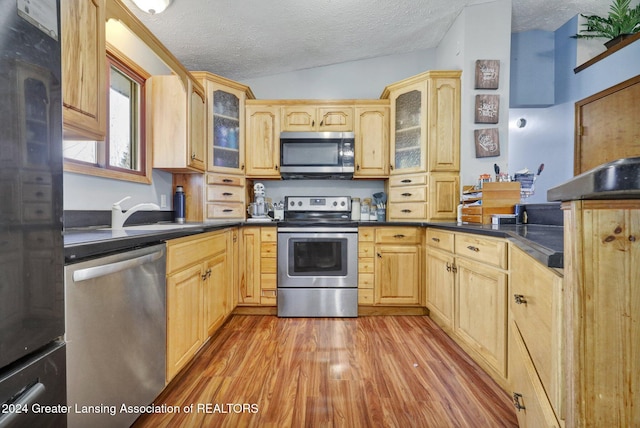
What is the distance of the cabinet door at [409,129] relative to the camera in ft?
8.66

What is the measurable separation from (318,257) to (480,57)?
7.89 feet

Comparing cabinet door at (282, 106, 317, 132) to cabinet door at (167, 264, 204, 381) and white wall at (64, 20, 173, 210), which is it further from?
cabinet door at (167, 264, 204, 381)

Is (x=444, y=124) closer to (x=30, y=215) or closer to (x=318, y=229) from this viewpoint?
(x=318, y=229)

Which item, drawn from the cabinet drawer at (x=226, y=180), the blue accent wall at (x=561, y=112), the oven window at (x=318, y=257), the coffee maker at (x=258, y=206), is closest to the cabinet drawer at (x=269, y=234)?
the oven window at (x=318, y=257)

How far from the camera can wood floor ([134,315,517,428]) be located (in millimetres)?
1272

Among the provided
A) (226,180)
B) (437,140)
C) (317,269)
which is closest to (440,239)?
(437,140)

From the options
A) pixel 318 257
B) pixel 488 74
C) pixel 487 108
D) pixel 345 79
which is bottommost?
pixel 318 257

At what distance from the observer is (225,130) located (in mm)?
2781

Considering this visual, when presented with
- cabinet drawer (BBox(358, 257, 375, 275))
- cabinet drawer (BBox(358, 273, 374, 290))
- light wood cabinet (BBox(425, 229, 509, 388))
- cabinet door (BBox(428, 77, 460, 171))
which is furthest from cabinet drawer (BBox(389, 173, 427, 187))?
cabinet drawer (BBox(358, 273, 374, 290))

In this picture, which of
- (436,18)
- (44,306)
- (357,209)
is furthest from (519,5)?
(44,306)

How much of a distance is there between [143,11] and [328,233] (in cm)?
224

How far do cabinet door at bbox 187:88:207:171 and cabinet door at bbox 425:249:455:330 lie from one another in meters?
2.23

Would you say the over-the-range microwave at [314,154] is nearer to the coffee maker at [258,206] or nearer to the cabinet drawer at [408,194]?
the coffee maker at [258,206]

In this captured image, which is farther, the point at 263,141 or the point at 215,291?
the point at 263,141
